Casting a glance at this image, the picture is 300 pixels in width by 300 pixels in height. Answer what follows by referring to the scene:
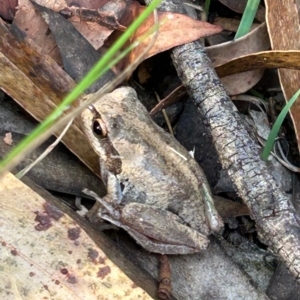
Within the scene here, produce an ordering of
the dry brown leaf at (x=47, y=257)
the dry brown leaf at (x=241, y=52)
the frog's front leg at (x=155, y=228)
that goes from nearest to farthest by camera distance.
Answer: the dry brown leaf at (x=47, y=257) < the frog's front leg at (x=155, y=228) < the dry brown leaf at (x=241, y=52)

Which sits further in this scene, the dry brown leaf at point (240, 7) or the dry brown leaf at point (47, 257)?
the dry brown leaf at point (240, 7)

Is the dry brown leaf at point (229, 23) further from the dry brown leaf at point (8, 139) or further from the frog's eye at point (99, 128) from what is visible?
the dry brown leaf at point (8, 139)

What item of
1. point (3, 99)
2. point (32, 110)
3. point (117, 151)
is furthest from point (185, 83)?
point (3, 99)

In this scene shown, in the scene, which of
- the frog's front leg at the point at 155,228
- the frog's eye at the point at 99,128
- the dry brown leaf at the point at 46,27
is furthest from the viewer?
the dry brown leaf at the point at 46,27

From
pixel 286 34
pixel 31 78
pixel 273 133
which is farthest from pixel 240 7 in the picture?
pixel 31 78

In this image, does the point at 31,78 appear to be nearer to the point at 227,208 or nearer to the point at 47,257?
the point at 47,257

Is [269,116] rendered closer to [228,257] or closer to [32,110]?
[228,257]

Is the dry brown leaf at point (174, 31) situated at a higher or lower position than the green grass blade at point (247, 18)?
higher

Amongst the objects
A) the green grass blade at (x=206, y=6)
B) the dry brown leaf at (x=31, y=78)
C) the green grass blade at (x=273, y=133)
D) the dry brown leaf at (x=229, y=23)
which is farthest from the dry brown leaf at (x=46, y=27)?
the green grass blade at (x=273, y=133)

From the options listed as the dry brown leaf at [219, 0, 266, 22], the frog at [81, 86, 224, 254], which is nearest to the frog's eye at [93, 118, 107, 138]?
the frog at [81, 86, 224, 254]
